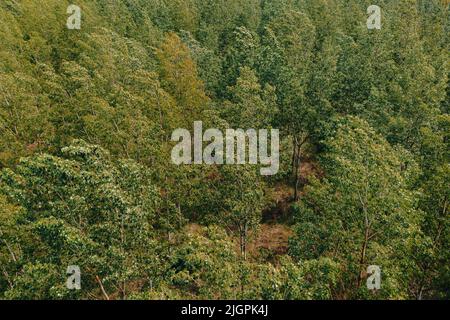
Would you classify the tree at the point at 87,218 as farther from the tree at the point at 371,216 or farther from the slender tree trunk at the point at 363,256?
the slender tree trunk at the point at 363,256

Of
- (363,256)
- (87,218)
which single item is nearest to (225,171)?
(87,218)

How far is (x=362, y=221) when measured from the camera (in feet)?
93.8

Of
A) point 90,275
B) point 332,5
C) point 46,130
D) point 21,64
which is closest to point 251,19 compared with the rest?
point 332,5

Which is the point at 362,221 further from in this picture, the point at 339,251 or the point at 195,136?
the point at 195,136

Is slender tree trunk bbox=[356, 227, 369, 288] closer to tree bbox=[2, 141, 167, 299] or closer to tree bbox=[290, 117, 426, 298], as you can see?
tree bbox=[290, 117, 426, 298]

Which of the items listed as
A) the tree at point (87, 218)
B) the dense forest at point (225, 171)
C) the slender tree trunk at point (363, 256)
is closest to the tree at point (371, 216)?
the slender tree trunk at point (363, 256)

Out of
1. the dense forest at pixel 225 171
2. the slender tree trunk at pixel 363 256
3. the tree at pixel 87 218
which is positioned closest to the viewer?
the tree at pixel 87 218

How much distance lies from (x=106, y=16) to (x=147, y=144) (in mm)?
52059

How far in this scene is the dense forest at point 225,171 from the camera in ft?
82.1

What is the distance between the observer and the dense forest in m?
25.0

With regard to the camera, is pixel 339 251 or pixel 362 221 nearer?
pixel 362 221

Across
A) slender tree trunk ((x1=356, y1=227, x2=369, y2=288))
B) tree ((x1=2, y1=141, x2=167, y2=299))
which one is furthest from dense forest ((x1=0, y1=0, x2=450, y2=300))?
slender tree trunk ((x1=356, y1=227, x2=369, y2=288))

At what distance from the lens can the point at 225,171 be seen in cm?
3500

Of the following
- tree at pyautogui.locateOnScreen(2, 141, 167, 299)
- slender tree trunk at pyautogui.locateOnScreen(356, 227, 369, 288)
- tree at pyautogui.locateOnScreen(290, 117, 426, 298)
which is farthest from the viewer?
slender tree trunk at pyautogui.locateOnScreen(356, 227, 369, 288)
